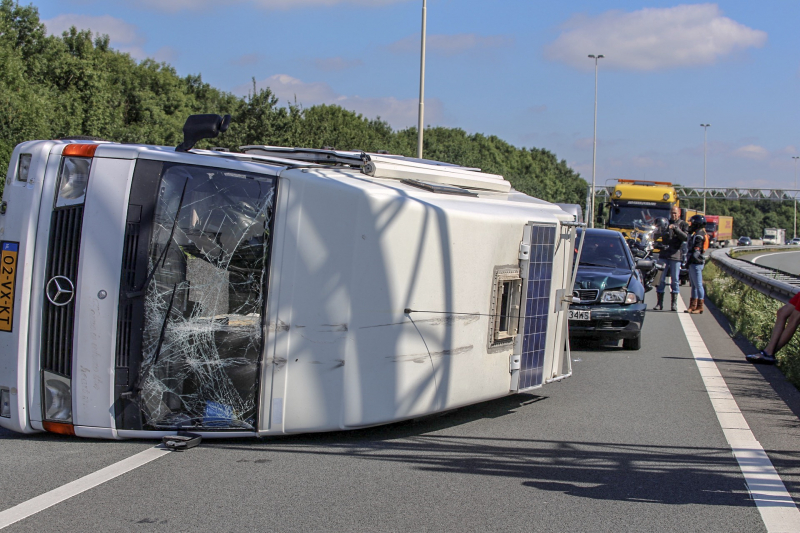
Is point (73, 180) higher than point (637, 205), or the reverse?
point (637, 205)

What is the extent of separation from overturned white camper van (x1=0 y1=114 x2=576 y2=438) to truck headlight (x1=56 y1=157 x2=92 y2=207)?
0.4 inches

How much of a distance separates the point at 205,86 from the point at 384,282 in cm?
6987

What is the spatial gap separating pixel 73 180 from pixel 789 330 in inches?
306

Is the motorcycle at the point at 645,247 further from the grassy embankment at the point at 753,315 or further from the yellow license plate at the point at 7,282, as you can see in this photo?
the yellow license plate at the point at 7,282

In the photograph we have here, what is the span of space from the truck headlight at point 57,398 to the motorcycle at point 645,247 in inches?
608

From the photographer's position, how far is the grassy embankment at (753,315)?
930cm

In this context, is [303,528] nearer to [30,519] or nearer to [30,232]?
[30,519]

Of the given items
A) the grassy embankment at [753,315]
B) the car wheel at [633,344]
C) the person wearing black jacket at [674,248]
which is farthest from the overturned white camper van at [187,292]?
the person wearing black jacket at [674,248]

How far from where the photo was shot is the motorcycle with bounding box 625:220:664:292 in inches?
779

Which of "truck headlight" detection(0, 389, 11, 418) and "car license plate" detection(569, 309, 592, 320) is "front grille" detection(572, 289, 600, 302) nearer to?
"car license plate" detection(569, 309, 592, 320)

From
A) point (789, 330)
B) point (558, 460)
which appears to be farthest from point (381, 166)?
point (789, 330)

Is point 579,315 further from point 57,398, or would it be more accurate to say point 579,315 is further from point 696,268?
point 57,398

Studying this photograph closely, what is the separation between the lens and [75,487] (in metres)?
4.47

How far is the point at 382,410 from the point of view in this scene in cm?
554
